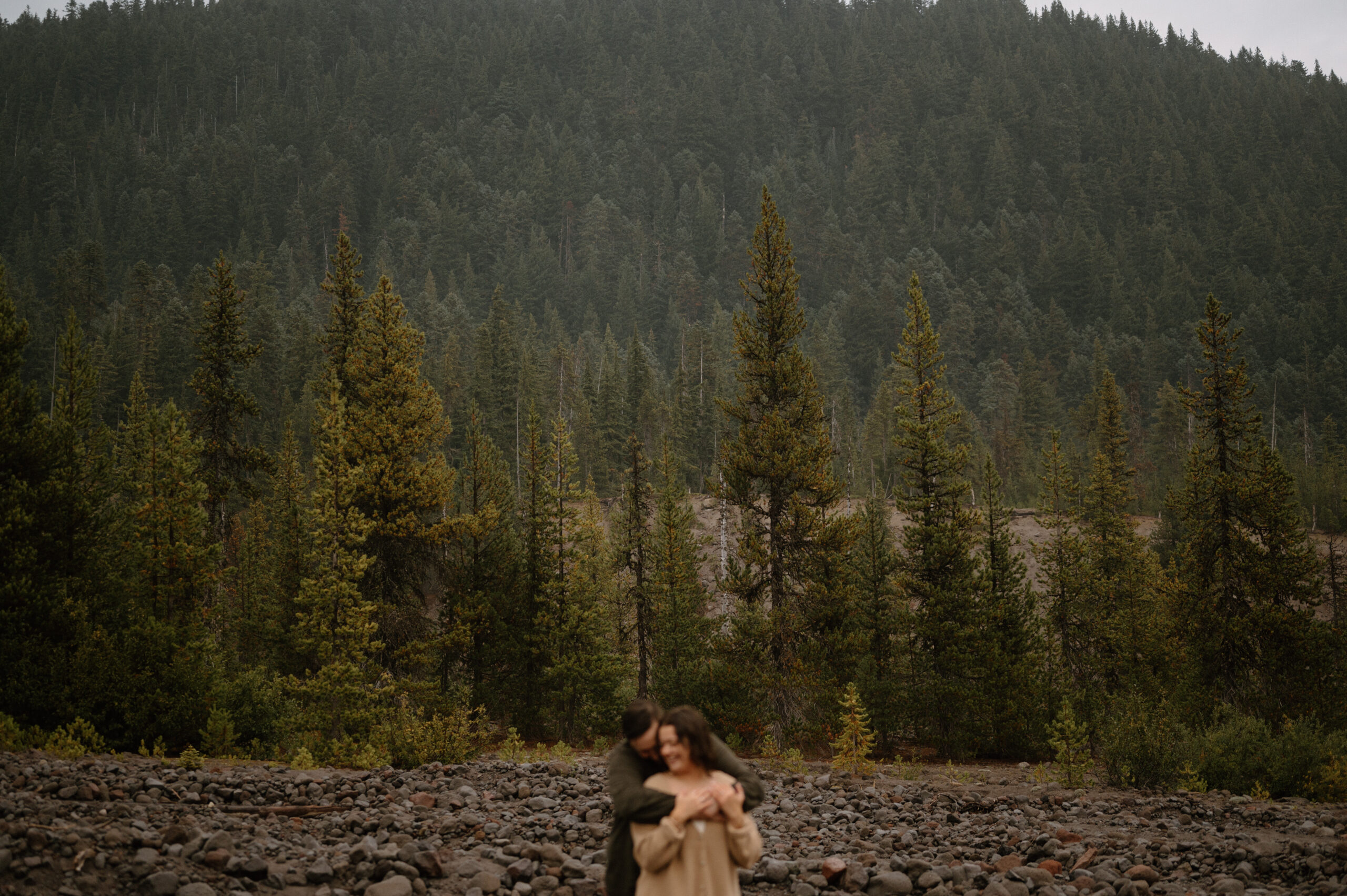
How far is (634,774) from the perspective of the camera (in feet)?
16.9

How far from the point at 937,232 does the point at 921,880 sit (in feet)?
568

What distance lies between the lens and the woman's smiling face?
5020 millimetres

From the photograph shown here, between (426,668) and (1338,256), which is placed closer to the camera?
(426,668)

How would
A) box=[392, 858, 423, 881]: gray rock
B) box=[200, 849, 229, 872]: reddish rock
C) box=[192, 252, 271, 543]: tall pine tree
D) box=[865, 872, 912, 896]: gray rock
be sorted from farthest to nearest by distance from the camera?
box=[192, 252, 271, 543]: tall pine tree, box=[865, 872, 912, 896]: gray rock, box=[392, 858, 423, 881]: gray rock, box=[200, 849, 229, 872]: reddish rock

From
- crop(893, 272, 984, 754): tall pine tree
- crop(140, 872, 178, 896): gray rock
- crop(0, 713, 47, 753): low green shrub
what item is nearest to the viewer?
crop(140, 872, 178, 896): gray rock

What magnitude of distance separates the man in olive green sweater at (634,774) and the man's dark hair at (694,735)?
0.07m

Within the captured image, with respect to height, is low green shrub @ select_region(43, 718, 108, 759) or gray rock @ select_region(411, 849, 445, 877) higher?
low green shrub @ select_region(43, 718, 108, 759)

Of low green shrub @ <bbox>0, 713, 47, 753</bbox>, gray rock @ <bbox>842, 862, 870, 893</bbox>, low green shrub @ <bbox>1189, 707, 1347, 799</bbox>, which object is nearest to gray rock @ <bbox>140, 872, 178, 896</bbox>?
gray rock @ <bbox>842, 862, 870, 893</bbox>

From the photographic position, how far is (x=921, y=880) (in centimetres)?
900

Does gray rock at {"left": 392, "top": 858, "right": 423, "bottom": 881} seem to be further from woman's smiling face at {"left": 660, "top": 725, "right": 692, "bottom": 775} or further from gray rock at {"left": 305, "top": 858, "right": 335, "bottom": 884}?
woman's smiling face at {"left": 660, "top": 725, "right": 692, "bottom": 775}

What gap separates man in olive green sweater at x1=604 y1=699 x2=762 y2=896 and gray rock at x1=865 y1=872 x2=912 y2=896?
4740 millimetres

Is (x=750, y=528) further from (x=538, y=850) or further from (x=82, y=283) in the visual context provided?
Result: (x=82, y=283)

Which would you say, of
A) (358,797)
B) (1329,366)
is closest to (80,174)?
(358,797)

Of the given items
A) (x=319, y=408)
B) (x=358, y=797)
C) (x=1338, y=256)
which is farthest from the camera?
(x=1338, y=256)
